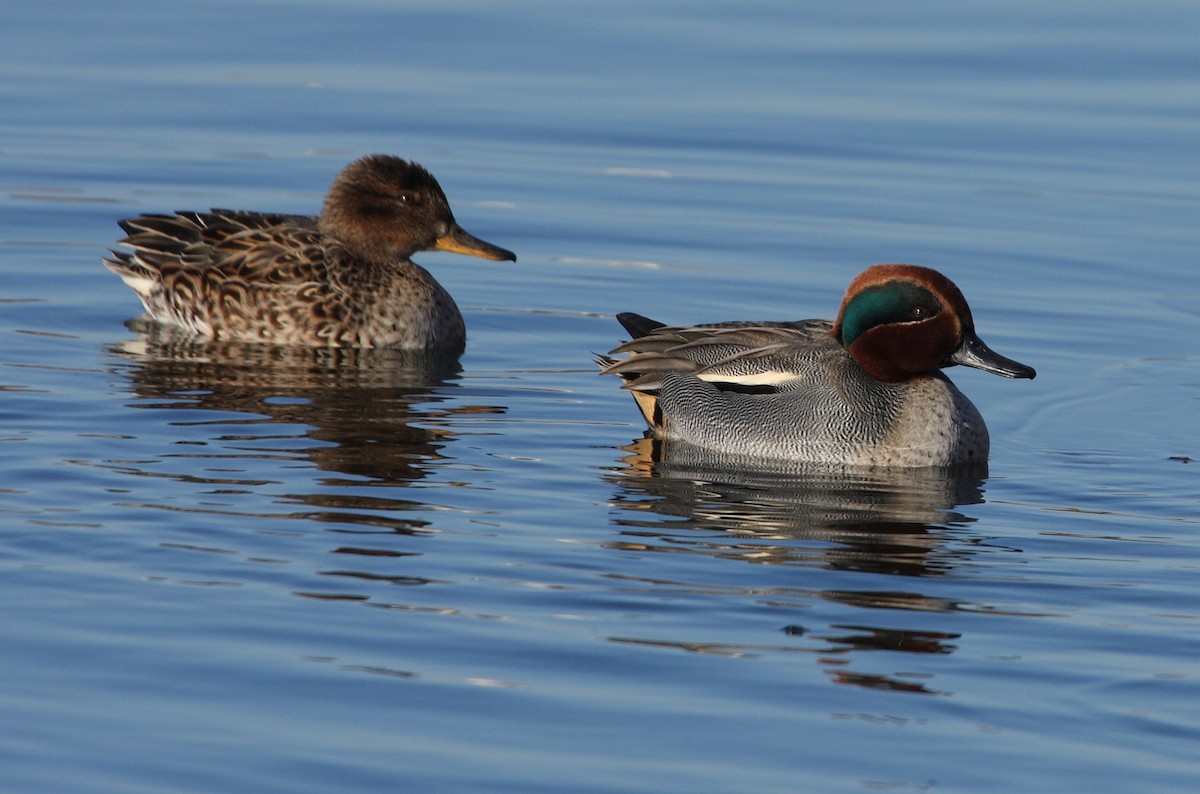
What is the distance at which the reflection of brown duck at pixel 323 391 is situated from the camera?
419 inches

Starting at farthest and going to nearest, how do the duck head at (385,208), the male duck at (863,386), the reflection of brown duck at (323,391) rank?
the duck head at (385,208), the male duck at (863,386), the reflection of brown duck at (323,391)

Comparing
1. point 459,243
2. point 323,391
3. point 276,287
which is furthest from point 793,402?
point 276,287

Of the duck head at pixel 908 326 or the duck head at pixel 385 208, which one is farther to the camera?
the duck head at pixel 385 208

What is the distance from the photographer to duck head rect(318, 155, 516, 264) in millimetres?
13875

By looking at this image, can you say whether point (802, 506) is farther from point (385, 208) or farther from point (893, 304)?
point (385, 208)

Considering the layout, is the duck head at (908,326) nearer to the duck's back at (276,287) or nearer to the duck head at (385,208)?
the duck's back at (276,287)

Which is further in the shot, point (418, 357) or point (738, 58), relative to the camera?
point (738, 58)

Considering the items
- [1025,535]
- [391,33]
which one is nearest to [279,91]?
[391,33]

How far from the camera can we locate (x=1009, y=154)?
18.1 metres

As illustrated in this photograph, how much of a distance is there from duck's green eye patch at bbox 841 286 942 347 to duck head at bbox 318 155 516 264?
358 cm

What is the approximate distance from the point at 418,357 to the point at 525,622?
214 inches

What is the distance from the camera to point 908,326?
1091 cm

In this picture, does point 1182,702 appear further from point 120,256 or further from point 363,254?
point 120,256

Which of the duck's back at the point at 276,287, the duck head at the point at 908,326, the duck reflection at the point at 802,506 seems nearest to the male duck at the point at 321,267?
the duck's back at the point at 276,287
